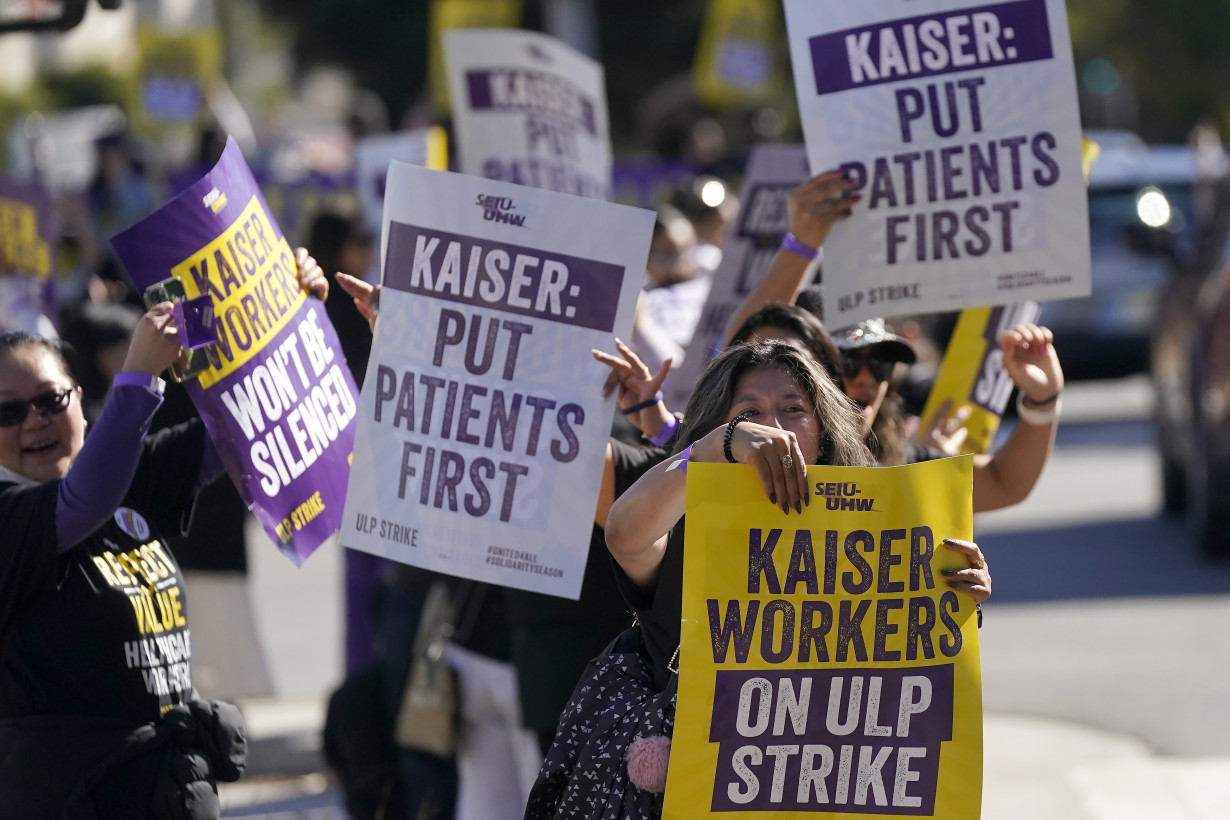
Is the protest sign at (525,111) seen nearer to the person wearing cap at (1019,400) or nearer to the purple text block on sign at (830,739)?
the person wearing cap at (1019,400)

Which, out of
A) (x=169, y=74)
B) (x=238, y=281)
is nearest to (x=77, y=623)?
(x=238, y=281)

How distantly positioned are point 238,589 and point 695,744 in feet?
11.7

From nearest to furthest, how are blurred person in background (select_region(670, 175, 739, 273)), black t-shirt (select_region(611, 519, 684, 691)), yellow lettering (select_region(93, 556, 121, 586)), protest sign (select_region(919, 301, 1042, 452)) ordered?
black t-shirt (select_region(611, 519, 684, 691)), yellow lettering (select_region(93, 556, 121, 586)), protest sign (select_region(919, 301, 1042, 452)), blurred person in background (select_region(670, 175, 739, 273))

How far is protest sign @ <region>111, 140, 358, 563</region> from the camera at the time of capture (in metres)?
3.71

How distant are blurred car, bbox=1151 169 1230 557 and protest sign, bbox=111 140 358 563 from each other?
6.38m

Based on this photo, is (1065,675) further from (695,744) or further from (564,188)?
(695,744)

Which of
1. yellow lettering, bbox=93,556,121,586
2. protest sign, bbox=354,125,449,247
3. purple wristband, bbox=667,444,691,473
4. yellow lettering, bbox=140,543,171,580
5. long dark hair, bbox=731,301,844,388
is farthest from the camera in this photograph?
protest sign, bbox=354,125,449,247

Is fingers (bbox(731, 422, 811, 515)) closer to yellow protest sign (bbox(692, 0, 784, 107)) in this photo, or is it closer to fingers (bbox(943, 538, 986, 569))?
fingers (bbox(943, 538, 986, 569))

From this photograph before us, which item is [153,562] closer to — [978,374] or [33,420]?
[33,420]

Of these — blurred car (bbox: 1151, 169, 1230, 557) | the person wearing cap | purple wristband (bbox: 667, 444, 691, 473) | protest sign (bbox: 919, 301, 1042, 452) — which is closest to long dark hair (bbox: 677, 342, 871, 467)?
purple wristband (bbox: 667, 444, 691, 473)

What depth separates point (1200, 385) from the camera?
32.0 ft

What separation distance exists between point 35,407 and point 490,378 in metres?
0.93

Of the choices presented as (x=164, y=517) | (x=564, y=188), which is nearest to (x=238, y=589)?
(x=564, y=188)

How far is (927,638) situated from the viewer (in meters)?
3.08
